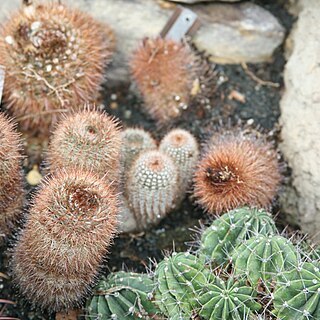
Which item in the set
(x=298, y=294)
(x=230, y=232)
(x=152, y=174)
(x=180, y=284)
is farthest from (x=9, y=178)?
(x=298, y=294)

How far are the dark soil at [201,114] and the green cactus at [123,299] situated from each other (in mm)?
379

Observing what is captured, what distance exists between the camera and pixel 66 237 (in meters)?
2.36

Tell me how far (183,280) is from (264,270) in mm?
328

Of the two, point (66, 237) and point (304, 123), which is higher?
point (304, 123)

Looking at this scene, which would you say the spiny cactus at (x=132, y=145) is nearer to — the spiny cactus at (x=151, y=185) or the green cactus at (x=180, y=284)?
the spiny cactus at (x=151, y=185)

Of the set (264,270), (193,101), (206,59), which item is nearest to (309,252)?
(264,270)

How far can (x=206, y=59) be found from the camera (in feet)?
12.4

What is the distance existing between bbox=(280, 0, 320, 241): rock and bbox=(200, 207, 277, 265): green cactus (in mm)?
480

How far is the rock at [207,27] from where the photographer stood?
12.2 ft

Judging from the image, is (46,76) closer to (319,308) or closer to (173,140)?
(173,140)

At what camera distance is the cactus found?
7.56 ft

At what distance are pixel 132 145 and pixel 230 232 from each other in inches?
28.3

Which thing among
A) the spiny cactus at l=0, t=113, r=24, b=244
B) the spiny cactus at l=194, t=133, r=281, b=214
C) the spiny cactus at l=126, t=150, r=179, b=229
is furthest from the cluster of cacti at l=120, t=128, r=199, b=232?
the spiny cactus at l=0, t=113, r=24, b=244

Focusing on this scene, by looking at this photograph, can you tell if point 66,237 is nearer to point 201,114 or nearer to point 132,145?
point 132,145
